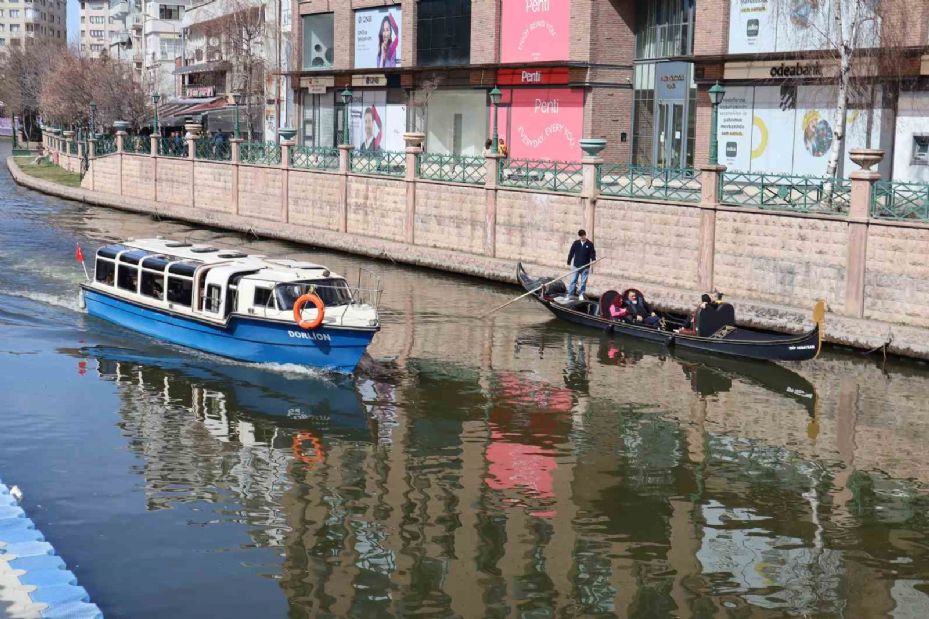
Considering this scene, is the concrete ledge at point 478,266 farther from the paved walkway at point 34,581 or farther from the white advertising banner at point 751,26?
the paved walkway at point 34,581

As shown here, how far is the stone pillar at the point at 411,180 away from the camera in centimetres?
4578

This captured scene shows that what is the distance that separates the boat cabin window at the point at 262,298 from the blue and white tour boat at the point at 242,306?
0.9 inches

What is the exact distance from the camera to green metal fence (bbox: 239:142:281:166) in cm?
5500

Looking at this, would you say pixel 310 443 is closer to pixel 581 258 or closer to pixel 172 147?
pixel 581 258

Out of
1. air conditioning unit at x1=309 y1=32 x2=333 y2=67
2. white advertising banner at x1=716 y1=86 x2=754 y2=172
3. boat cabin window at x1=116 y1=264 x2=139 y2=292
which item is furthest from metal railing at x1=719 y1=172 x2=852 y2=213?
air conditioning unit at x1=309 y1=32 x2=333 y2=67

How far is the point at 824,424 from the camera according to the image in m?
24.4

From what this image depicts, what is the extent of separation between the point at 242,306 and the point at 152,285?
3.94 m

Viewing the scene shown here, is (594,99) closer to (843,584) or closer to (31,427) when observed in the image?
(31,427)

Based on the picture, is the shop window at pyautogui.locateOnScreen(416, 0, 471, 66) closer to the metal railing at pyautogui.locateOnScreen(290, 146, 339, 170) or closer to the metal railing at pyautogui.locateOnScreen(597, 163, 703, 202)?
the metal railing at pyautogui.locateOnScreen(290, 146, 339, 170)

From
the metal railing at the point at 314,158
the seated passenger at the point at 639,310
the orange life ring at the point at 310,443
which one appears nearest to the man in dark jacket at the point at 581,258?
the seated passenger at the point at 639,310

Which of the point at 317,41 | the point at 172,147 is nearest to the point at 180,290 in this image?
the point at 172,147

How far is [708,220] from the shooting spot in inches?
1361

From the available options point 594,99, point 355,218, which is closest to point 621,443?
point 355,218

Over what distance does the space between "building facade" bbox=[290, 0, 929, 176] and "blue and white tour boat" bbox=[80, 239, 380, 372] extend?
20.9 metres
